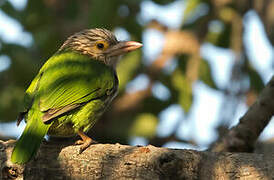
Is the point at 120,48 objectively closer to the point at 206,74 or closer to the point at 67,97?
the point at 67,97

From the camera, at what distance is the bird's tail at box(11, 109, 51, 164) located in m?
2.98

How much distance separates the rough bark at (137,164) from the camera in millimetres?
2756

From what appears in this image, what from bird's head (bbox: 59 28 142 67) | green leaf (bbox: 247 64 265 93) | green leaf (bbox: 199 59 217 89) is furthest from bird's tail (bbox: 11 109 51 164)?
green leaf (bbox: 247 64 265 93)

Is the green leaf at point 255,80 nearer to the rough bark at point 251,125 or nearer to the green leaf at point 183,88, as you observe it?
the green leaf at point 183,88

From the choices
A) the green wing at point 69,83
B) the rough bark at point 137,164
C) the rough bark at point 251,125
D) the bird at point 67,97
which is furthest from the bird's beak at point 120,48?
the rough bark at point 137,164

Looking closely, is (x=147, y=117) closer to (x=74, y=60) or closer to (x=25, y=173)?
(x=74, y=60)

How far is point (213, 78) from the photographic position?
5555 millimetres

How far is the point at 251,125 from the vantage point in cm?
378

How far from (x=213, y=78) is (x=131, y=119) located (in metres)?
1.04

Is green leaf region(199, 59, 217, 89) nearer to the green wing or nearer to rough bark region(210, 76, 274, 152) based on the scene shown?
the green wing

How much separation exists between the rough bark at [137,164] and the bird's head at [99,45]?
1764 millimetres

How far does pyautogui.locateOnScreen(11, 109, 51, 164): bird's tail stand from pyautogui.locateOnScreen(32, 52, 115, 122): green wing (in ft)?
0.20

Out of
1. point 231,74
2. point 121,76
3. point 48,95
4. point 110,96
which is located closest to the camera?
point 48,95

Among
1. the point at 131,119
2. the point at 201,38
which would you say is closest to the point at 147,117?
the point at 131,119
